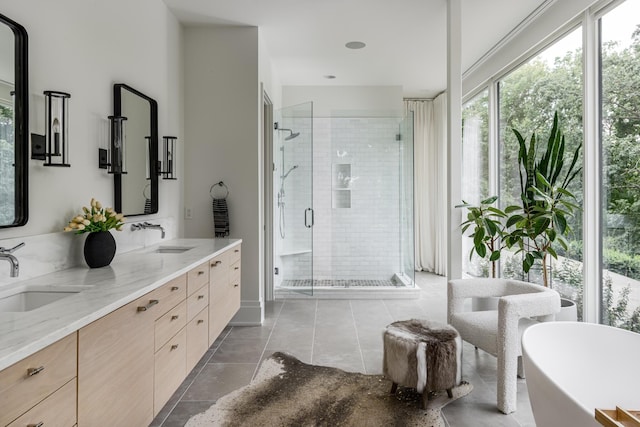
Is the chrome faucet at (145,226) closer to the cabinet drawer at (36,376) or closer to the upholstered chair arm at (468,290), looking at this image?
the cabinet drawer at (36,376)

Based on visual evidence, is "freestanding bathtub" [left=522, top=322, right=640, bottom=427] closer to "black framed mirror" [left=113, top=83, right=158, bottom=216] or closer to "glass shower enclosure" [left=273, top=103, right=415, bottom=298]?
"black framed mirror" [left=113, top=83, right=158, bottom=216]

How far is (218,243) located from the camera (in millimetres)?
3193

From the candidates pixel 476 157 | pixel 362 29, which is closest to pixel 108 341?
pixel 362 29

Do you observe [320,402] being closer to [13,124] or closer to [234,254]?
[234,254]

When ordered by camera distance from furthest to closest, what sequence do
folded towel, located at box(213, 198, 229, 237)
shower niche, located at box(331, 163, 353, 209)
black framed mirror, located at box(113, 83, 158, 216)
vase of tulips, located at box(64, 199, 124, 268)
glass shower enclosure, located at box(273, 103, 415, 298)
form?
shower niche, located at box(331, 163, 353, 209) → glass shower enclosure, located at box(273, 103, 415, 298) → folded towel, located at box(213, 198, 229, 237) → black framed mirror, located at box(113, 83, 158, 216) → vase of tulips, located at box(64, 199, 124, 268)

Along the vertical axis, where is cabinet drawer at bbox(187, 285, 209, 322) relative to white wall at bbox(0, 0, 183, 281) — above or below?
below

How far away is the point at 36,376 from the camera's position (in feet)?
3.44

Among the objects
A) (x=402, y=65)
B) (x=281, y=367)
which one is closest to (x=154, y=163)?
(x=281, y=367)

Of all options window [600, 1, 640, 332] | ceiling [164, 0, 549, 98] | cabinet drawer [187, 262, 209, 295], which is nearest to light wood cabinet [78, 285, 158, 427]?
cabinet drawer [187, 262, 209, 295]

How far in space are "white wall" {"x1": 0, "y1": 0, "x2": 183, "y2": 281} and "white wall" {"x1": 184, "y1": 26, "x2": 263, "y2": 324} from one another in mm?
575

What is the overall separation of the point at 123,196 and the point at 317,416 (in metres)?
1.85

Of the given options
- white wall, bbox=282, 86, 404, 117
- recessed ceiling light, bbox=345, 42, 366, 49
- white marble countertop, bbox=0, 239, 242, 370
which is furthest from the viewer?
white wall, bbox=282, 86, 404, 117

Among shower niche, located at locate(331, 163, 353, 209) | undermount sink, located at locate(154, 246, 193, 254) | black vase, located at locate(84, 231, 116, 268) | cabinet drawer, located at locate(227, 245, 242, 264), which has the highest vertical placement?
shower niche, located at locate(331, 163, 353, 209)

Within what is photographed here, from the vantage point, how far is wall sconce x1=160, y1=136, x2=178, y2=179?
3.24 metres
